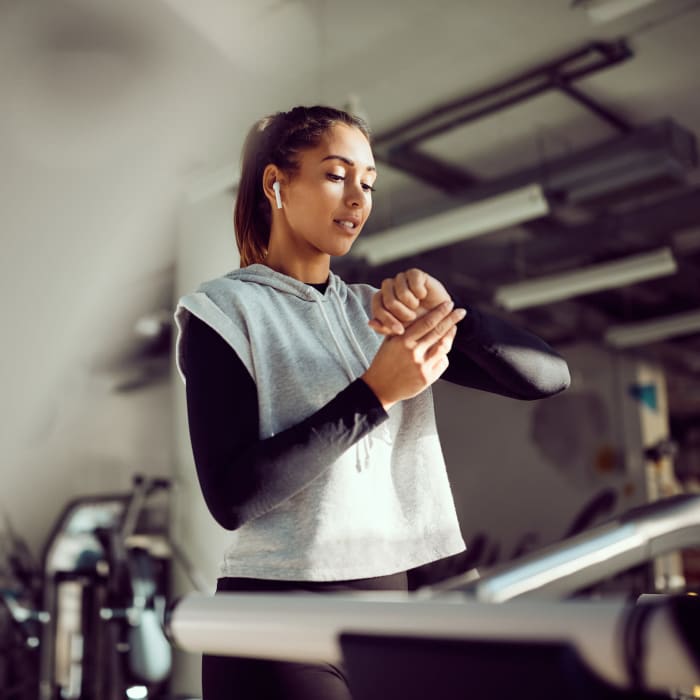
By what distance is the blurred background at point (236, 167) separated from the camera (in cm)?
406

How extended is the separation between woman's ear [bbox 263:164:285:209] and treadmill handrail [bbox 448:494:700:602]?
0.49m

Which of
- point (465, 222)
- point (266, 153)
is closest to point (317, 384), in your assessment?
point (266, 153)

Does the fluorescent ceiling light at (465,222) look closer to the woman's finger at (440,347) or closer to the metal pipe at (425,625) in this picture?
the woman's finger at (440,347)

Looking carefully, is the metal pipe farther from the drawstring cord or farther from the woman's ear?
the woman's ear

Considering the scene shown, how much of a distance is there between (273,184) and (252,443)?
1.08 ft

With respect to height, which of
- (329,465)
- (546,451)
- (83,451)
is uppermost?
(83,451)

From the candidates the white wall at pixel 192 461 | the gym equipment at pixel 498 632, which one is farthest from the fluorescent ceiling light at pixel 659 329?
the gym equipment at pixel 498 632

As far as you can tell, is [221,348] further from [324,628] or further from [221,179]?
[221,179]

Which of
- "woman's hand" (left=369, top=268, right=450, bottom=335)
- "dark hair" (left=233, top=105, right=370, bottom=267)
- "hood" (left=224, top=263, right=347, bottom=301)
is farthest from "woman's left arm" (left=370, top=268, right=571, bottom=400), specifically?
"dark hair" (left=233, top=105, right=370, bottom=267)

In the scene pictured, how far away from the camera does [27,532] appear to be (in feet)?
26.4

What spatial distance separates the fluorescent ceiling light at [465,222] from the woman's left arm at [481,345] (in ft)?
12.8

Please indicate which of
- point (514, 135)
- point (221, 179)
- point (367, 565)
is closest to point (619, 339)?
Result: point (514, 135)

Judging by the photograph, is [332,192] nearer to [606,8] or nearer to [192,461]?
[606,8]

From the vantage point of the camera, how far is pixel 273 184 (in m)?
0.90
